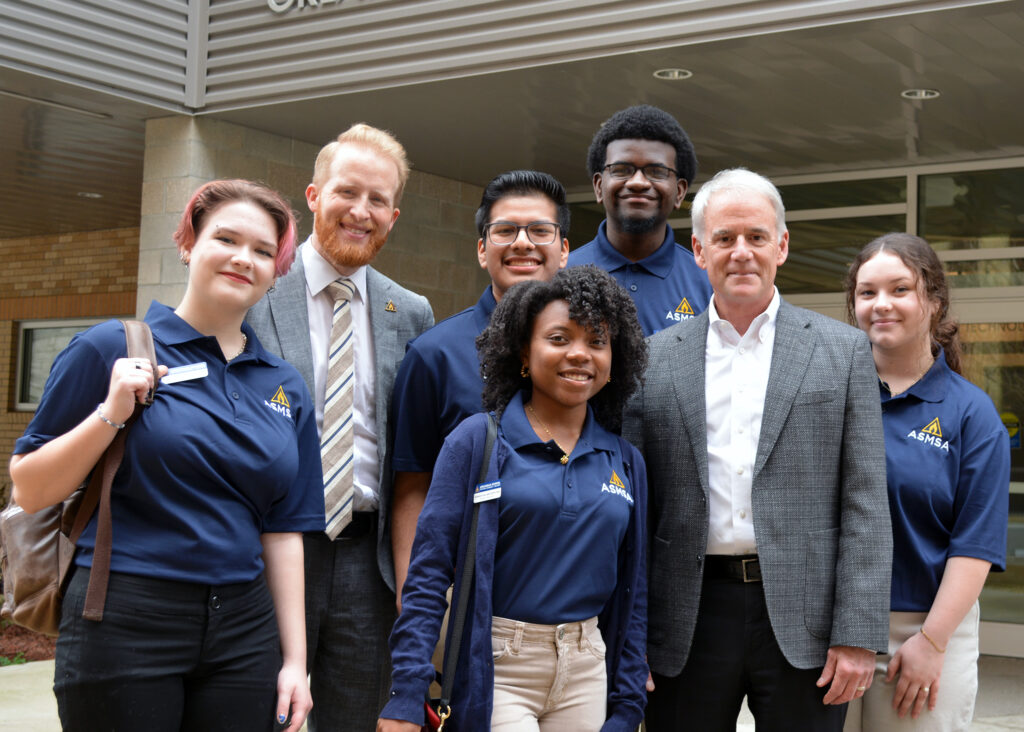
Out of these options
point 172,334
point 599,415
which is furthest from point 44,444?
point 599,415

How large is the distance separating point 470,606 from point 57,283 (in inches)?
541

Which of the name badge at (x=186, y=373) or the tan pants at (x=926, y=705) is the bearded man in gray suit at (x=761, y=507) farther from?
the name badge at (x=186, y=373)

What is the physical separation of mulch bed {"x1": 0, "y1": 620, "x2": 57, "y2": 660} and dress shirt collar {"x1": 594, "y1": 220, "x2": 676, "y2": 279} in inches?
247

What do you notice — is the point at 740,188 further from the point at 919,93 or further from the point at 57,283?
the point at 57,283

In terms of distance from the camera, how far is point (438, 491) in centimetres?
294

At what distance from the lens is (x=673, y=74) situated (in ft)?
24.1

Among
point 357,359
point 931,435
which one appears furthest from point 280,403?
point 931,435

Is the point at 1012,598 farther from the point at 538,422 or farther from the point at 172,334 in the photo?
the point at 172,334

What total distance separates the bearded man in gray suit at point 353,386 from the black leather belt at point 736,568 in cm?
104

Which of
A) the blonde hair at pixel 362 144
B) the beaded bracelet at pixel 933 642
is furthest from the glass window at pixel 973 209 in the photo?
the blonde hair at pixel 362 144

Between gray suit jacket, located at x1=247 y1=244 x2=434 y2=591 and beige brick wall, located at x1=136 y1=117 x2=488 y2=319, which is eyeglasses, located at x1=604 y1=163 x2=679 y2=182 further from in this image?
beige brick wall, located at x1=136 y1=117 x2=488 y2=319

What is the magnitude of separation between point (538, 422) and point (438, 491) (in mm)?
345

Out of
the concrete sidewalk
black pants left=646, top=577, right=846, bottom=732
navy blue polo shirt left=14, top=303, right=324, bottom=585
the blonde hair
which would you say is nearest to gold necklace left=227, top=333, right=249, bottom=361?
navy blue polo shirt left=14, top=303, right=324, bottom=585

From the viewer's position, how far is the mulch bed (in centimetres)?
878
